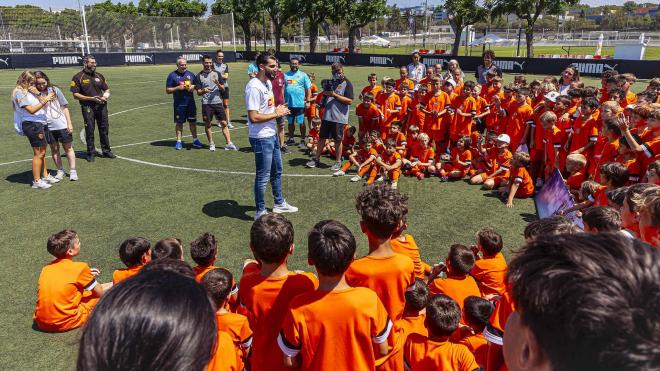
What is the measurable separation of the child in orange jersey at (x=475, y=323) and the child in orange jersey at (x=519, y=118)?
6422mm

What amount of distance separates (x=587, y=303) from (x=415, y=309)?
9.37 feet

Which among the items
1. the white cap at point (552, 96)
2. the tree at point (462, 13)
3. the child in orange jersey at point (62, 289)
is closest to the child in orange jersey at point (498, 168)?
the white cap at point (552, 96)

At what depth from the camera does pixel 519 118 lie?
9047 millimetres

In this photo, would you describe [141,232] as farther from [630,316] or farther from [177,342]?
[630,316]

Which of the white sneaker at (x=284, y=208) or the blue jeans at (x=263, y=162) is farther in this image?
the white sneaker at (x=284, y=208)

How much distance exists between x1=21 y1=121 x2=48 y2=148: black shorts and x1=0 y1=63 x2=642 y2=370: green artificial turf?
0.94 meters

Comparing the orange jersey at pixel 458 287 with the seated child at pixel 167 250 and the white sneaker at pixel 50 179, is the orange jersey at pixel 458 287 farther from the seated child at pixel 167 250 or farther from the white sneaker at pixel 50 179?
the white sneaker at pixel 50 179

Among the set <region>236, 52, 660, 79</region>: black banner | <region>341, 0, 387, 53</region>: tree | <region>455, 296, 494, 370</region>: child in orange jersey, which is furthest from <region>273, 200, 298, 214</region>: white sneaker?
<region>341, 0, 387, 53</region>: tree

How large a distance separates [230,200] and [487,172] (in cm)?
518

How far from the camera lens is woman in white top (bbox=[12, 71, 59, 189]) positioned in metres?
7.89

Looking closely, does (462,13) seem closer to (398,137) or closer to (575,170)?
(398,137)

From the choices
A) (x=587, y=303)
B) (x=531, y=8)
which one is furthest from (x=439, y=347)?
(x=531, y=8)

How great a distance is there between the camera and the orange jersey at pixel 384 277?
3.29m

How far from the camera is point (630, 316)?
902 millimetres
